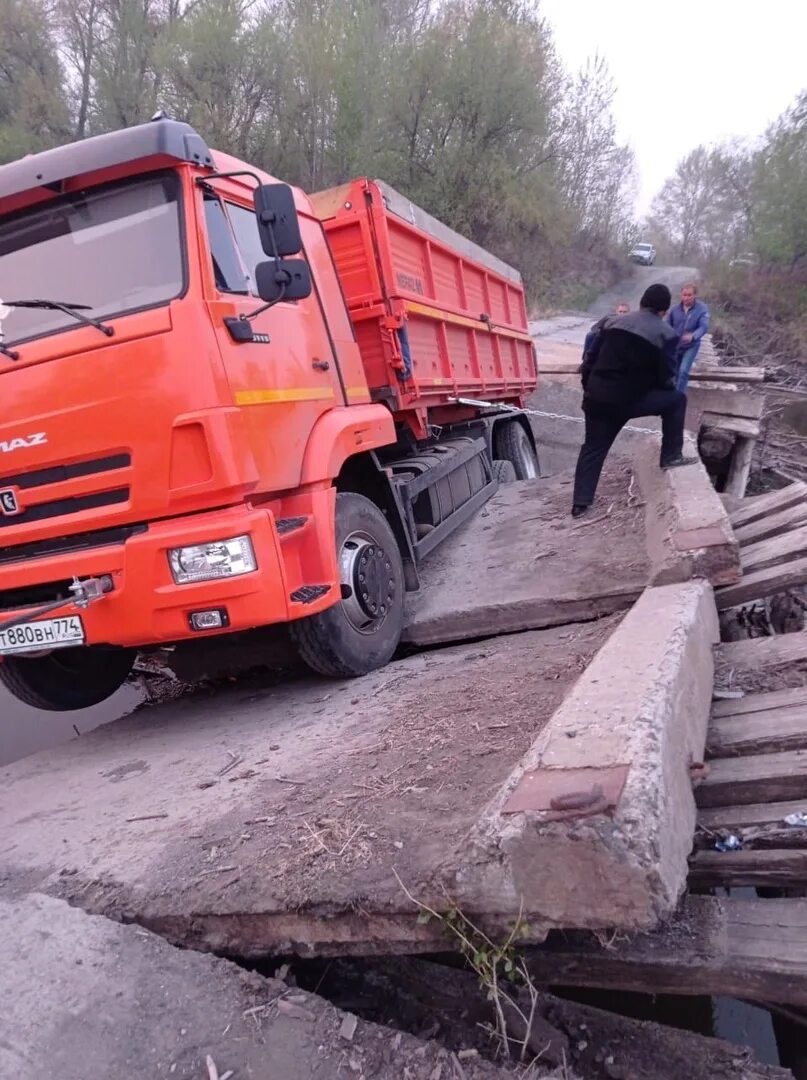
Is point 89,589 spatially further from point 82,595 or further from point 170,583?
point 170,583

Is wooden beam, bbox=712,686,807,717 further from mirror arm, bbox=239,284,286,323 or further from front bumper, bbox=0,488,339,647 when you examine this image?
mirror arm, bbox=239,284,286,323

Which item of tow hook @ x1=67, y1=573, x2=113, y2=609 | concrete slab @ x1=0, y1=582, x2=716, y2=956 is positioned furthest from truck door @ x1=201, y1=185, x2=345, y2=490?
concrete slab @ x1=0, y1=582, x2=716, y2=956

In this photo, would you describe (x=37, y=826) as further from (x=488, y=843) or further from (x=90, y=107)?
(x=90, y=107)

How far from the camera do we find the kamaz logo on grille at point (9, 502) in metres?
3.38

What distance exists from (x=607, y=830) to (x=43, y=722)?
5249 millimetres

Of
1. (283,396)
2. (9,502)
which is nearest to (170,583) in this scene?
(9,502)

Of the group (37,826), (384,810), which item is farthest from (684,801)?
(37,826)

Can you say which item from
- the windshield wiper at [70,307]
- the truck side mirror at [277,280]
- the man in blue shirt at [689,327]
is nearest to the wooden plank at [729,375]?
the man in blue shirt at [689,327]

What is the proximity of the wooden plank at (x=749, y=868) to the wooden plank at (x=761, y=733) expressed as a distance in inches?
18.1

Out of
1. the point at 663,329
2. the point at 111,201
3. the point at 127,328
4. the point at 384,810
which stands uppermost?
the point at 111,201

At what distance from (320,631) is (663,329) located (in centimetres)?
317

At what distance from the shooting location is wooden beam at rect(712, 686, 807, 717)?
2896 mm

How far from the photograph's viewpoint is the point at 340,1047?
1.76 m

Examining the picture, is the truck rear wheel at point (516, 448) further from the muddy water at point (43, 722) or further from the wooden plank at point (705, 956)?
the wooden plank at point (705, 956)
